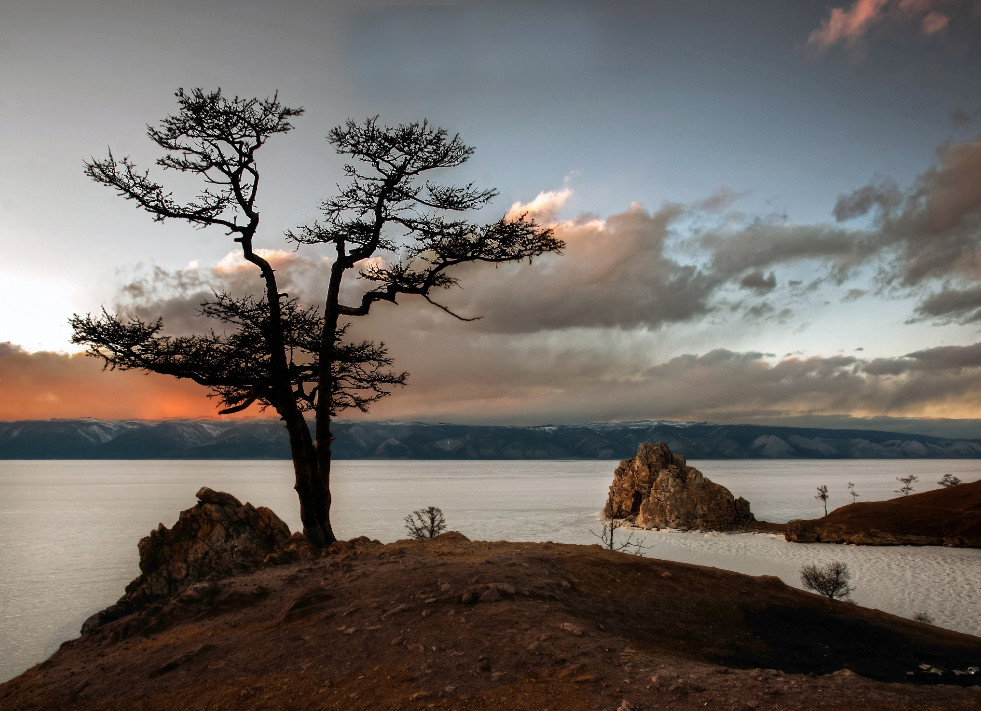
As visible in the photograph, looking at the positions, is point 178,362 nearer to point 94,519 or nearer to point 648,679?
point 648,679

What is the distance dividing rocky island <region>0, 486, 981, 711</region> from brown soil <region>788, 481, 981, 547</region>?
2778 cm

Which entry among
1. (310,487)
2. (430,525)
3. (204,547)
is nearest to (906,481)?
(430,525)

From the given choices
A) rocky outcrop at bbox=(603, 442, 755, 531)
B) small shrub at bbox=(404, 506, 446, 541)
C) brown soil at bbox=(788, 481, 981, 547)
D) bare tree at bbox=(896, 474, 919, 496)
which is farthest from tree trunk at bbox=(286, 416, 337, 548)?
bare tree at bbox=(896, 474, 919, 496)

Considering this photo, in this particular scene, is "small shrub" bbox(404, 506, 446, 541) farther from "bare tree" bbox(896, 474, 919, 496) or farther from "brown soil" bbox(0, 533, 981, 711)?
"bare tree" bbox(896, 474, 919, 496)

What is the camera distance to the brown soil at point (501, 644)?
5.95 meters

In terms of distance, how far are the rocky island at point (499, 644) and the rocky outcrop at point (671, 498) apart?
31.1m

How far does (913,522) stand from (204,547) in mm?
35445

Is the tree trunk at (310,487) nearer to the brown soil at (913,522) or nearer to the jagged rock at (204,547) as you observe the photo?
the jagged rock at (204,547)

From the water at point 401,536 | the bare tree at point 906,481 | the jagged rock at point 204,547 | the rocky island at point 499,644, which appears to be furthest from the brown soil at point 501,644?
the bare tree at point 906,481

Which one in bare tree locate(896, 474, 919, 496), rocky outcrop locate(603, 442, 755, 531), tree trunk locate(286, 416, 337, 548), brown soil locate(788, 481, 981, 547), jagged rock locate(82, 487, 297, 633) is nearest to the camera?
tree trunk locate(286, 416, 337, 548)

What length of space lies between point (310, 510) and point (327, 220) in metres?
6.61

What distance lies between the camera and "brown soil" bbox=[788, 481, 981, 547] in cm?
3197

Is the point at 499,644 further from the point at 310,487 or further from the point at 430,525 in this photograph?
the point at 430,525

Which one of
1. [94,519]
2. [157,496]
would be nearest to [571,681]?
[94,519]
